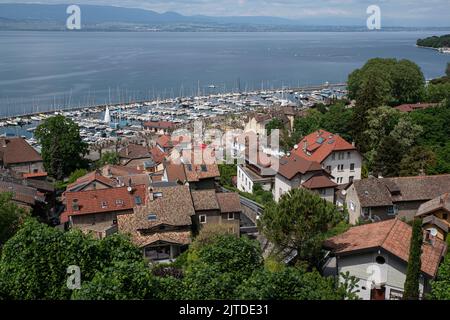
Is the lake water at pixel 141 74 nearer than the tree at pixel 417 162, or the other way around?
the tree at pixel 417 162

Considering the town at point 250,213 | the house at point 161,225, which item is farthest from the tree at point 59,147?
the house at point 161,225

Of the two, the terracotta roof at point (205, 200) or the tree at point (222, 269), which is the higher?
the tree at point (222, 269)

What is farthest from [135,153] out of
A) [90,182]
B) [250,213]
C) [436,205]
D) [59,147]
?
[436,205]

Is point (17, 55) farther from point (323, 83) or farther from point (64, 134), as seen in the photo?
point (64, 134)

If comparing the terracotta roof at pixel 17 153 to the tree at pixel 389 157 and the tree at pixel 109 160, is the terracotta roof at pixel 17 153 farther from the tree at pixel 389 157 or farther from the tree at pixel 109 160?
the tree at pixel 389 157

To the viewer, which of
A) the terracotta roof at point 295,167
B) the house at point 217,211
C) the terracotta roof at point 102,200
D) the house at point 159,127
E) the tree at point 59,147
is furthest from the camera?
the house at point 159,127

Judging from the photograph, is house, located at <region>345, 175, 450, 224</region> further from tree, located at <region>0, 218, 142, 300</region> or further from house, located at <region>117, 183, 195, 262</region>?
tree, located at <region>0, 218, 142, 300</region>

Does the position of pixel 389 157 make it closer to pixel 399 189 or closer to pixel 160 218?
pixel 399 189

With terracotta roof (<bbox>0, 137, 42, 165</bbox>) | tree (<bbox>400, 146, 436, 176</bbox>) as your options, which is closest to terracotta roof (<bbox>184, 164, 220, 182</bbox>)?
tree (<bbox>400, 146, 436, 176</bbox>)
